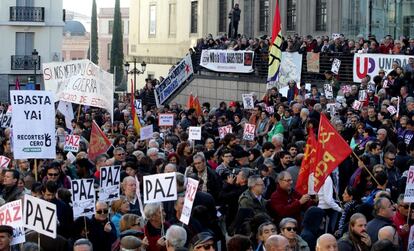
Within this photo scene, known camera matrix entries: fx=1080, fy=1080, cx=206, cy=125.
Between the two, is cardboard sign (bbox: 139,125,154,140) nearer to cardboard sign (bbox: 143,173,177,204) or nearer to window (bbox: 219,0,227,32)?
cardboard sign (bbox: 143,173,177,204)

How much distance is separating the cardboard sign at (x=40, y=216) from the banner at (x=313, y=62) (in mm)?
Result: 21497

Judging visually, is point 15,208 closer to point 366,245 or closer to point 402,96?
point 366,245

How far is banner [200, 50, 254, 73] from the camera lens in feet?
120

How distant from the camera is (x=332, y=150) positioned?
1448 cm

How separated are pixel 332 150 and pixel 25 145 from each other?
4634 mm

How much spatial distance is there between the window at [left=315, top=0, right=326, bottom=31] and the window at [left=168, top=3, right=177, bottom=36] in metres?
17.3

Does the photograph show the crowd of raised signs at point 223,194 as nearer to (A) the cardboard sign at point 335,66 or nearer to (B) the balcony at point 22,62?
(A) the cardboard sign at point 335,66

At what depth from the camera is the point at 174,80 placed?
137ft

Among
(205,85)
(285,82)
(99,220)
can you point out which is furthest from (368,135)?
(205,85)

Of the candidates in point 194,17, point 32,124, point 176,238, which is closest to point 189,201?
point 176,238

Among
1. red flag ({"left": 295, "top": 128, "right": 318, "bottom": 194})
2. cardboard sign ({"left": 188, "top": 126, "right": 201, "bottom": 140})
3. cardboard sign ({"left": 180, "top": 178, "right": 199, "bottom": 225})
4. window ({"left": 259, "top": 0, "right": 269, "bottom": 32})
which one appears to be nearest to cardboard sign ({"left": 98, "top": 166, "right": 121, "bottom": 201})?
cardboard sign ({"left": 180, "top": 178, "right": 199, "bottom": 225})

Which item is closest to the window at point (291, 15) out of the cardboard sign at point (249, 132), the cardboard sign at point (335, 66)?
the cardboard sign at point (335, 66)

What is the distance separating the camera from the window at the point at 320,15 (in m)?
44.1

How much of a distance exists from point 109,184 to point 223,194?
1.55 m
